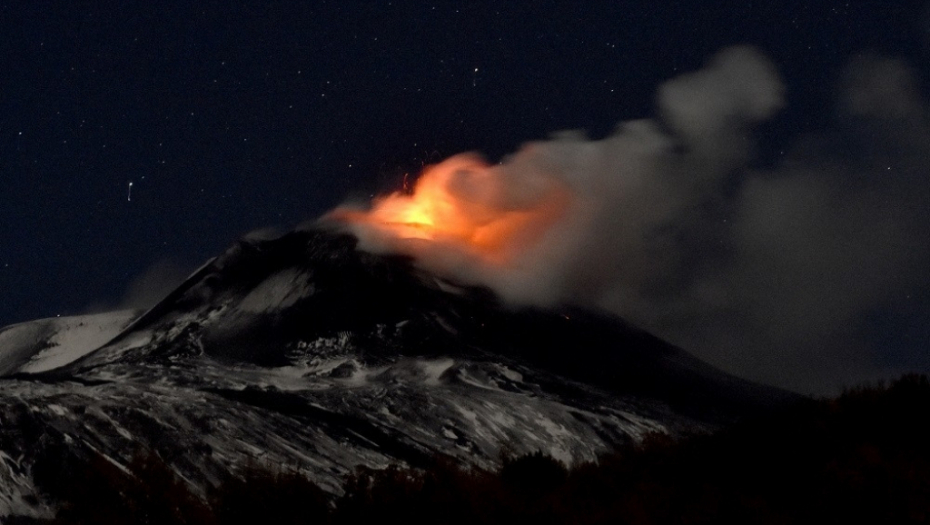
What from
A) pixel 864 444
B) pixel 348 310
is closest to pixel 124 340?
pixel 348 310

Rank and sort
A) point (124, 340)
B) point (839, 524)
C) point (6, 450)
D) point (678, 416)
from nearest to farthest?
point (839, 524)
point (6, 450)
point (678, 416)
point (124, 340)

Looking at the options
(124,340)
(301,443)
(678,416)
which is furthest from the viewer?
(124,340)

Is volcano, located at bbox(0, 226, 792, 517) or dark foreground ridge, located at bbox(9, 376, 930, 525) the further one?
volcano, located at bbox(0, 226, 792, 517)

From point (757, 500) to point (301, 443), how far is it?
79.1m

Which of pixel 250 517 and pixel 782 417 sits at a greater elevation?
pixel 782 417

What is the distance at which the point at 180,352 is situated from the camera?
182125 millimetres

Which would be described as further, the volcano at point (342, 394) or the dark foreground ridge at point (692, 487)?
the volcano at point (342, 394)

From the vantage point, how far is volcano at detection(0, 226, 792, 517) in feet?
363

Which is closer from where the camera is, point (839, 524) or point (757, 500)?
point (839, 524)

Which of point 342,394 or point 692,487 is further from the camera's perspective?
point 342,394

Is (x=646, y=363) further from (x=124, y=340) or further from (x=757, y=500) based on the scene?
(x=757, y=500)

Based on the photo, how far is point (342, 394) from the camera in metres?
152

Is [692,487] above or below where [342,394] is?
below

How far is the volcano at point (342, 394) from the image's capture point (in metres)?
110
